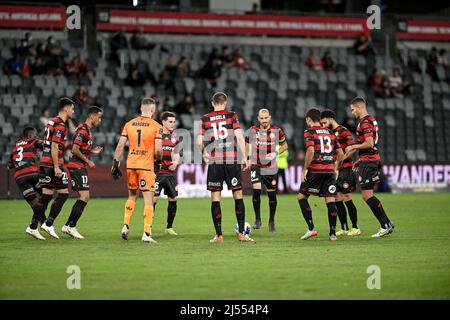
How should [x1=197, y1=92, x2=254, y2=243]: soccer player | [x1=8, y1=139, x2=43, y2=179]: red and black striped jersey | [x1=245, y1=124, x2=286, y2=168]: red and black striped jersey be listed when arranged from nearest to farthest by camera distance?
[x1=197, y1=92, x2=254, y2=243]: soccer player → [x1=8, y1=139, x2=43, y2=179]: red and black striped jersey → [x1=245, y1=124, x2=286, y2=168]: red and black striped jersey

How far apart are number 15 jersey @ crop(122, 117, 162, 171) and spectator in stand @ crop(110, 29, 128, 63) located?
19341 mm

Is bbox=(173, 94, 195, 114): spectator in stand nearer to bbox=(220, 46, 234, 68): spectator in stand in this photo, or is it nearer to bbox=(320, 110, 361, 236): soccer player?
bbox=(220, 46, 234, 68): spectator in stand

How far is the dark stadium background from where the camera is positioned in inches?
1209

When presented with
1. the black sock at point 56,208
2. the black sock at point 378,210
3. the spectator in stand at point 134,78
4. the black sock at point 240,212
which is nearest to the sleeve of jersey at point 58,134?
the black sock at point 56,208

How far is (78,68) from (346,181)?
1794 centimetres

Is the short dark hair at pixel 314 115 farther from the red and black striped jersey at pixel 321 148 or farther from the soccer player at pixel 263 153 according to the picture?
the soccer player at pixel 263 153

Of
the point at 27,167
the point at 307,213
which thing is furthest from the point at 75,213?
the point at 307,213

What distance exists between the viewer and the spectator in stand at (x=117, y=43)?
33312 mm

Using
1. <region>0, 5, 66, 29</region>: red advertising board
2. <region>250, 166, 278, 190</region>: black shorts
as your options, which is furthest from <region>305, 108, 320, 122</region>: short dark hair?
<region>0, 5, 66, 29</region>: red advertising board

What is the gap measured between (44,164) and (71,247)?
2034 mm

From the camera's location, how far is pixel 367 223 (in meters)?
18.4

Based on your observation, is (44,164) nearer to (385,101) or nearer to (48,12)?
(48,12)

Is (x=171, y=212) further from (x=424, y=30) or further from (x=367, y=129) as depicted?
(x=424, y=30)
